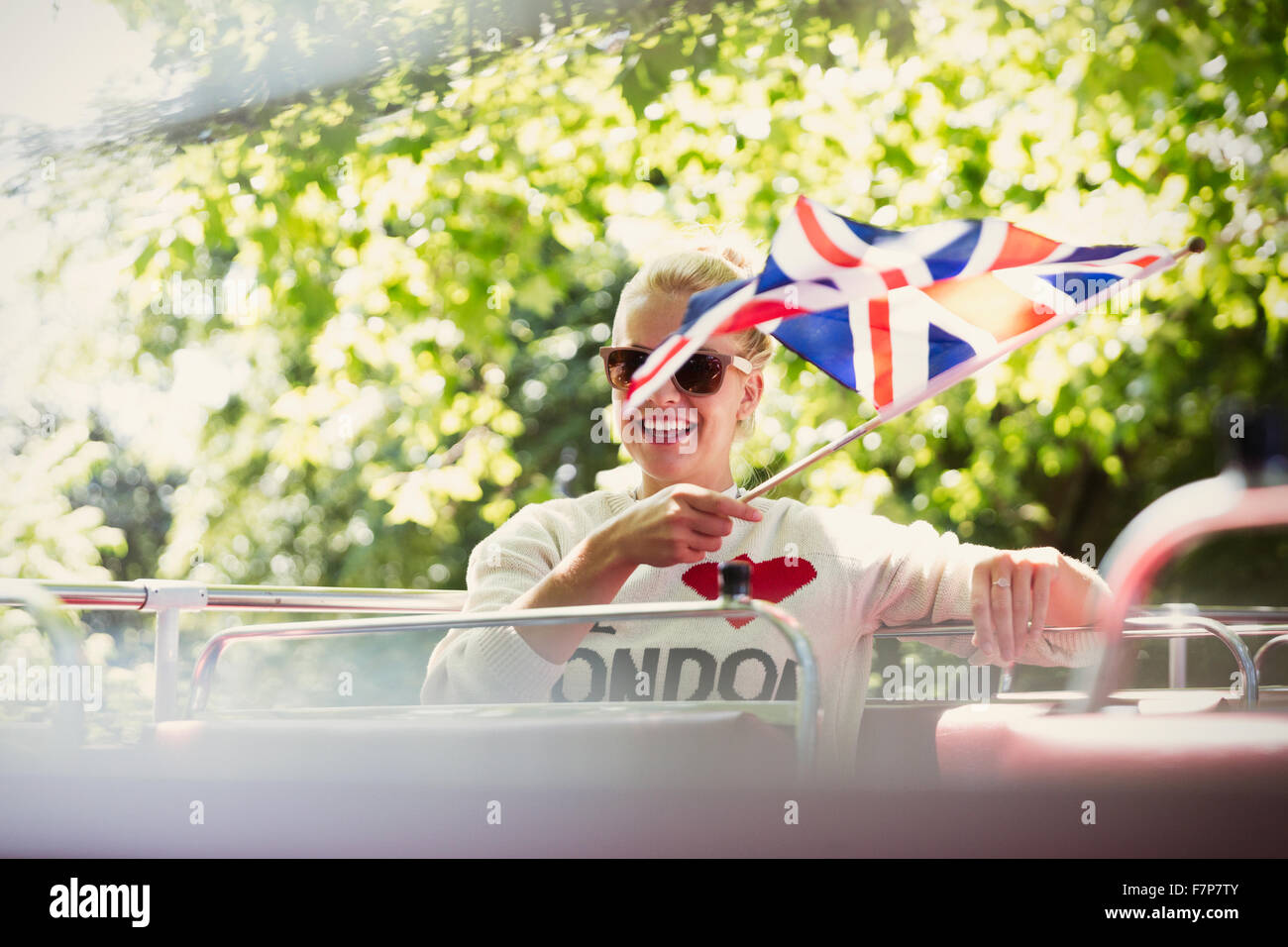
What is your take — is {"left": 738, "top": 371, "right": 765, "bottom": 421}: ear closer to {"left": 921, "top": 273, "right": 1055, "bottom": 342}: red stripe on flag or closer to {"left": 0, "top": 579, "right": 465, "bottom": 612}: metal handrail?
{"left": 921, "top": 273, "right": 1055, "bottom": 342}: red stripe on flag

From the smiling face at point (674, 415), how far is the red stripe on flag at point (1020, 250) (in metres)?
0.49

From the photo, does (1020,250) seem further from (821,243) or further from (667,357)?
(667,357)

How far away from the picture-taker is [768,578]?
2414mm

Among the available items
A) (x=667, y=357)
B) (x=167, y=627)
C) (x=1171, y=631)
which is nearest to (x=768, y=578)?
(x=667, y=357)

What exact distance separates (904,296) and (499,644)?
0.97m

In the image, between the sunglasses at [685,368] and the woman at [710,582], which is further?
the sunglasses at [685,368]

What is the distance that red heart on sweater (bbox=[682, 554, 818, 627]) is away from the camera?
2391mm

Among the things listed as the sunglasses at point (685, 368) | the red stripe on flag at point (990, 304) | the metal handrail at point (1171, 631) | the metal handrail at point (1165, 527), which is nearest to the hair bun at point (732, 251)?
the sunglasses at point (685, 368)

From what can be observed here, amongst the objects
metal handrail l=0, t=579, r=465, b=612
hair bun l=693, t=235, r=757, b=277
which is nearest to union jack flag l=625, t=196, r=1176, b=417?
hair bun l=693, t=235, r=757, b=277

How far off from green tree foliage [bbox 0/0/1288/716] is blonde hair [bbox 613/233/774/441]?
212cm

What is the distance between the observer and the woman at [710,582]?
2.04 m

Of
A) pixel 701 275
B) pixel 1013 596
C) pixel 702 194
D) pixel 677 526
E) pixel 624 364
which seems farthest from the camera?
pixel 702 194

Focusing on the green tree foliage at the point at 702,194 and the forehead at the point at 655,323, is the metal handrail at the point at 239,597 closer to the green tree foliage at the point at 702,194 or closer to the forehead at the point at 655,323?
the forehead at the point at 655,323
